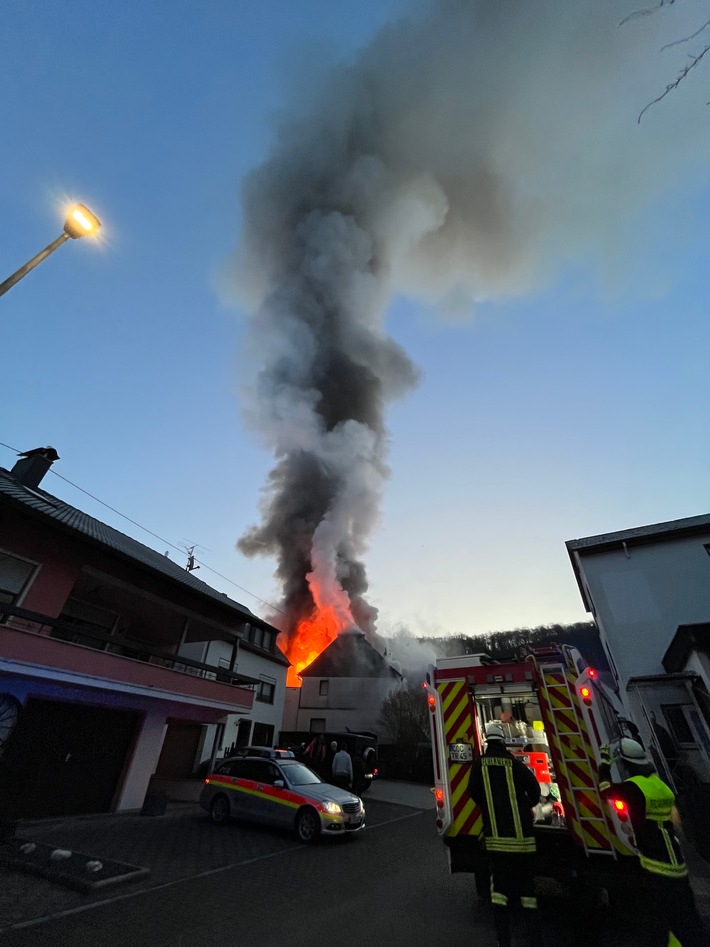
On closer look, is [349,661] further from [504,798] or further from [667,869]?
[667,869]

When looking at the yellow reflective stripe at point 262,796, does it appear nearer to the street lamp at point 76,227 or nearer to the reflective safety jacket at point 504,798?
the reflective safety jacket at point 504,798

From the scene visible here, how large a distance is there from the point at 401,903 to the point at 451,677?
8.83 ft

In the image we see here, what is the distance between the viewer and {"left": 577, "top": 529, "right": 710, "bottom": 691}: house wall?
14.1m

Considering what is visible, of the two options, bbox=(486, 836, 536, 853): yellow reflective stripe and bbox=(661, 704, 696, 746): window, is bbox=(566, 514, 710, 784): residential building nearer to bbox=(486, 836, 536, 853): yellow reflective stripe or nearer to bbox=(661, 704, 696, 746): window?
bbox=(661, 704, 696, 746): window

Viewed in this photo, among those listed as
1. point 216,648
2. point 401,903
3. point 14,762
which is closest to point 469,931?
point 401,903

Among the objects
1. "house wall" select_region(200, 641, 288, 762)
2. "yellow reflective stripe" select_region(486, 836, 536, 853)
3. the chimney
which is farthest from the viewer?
"house wall" select_region(200, 641, 288, 762)

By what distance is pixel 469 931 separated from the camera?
174 inches

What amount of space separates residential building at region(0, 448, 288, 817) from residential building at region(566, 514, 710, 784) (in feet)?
42.3

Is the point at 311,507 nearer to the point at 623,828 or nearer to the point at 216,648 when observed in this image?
the point at 216,648

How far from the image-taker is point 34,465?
1348cm

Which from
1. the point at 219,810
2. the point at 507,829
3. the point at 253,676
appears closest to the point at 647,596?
the point at 507,829

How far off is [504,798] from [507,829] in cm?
24

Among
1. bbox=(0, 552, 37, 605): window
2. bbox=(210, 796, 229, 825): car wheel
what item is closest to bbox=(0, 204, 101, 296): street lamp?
bbox=(0, 552, 37, 605): window

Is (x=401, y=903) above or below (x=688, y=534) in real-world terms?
below
